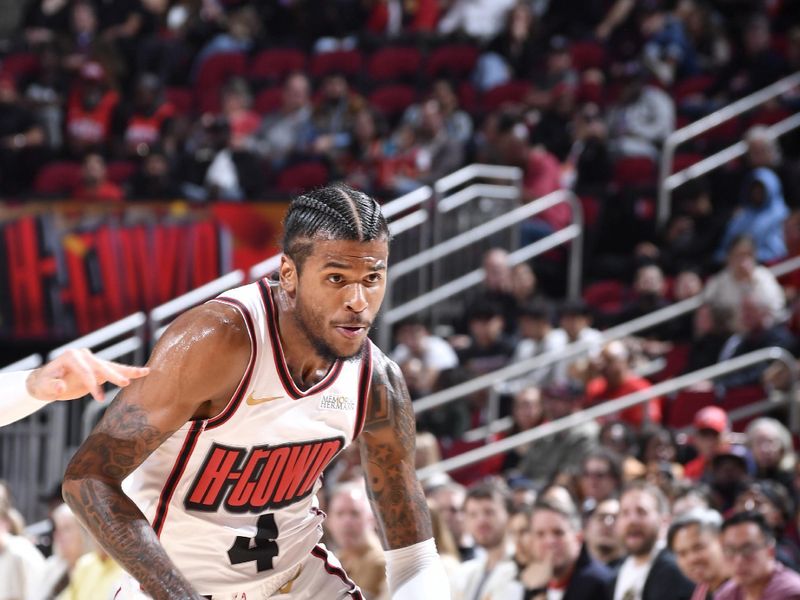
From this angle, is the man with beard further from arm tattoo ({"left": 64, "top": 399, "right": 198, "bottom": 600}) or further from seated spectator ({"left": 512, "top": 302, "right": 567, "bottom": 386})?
arm tattoo ({"left": 64, "top": 399, "right": 198, "bottom": 600})

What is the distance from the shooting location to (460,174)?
1201 cm

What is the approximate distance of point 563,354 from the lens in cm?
1022

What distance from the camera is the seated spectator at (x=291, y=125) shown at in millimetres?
14094

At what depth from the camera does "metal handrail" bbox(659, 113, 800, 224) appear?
1209 cm

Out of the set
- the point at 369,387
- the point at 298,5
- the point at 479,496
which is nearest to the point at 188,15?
the point at 298,5

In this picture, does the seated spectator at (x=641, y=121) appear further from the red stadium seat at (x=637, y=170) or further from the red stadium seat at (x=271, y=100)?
the red stadium seat at (x=271, y=100)

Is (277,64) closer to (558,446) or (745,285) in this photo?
(745,285)

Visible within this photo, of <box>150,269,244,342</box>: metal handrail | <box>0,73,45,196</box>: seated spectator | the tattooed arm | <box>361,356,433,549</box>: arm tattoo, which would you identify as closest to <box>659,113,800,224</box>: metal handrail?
<box>150,269,244,342</box>: metal handrail

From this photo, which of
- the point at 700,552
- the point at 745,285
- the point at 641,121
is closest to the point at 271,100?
the point at 641,121

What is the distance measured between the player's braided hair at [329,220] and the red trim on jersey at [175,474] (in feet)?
1.76

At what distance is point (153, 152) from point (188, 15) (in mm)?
2872

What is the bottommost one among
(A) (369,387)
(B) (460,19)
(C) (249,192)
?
(A) (369,387)

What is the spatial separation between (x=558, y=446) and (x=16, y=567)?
137 inches

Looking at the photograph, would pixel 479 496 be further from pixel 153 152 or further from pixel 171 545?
pixel 153 152
